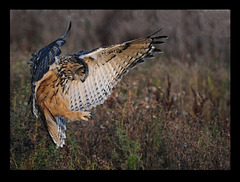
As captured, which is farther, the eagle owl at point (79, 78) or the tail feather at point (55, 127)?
the tail feather at point (55, 127)

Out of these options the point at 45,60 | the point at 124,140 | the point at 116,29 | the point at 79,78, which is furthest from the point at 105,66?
the point at 116,29

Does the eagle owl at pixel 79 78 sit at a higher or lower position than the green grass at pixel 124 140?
higher

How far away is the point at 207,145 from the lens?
3.13 metres

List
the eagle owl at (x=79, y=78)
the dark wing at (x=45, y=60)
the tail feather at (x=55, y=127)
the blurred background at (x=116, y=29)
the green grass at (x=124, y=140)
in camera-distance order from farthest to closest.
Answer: the blurred background at (x=116, y=29) → the green grass at (x=124, y=140) → the tail feather at (x=55, y=127) → the eagle owl at (x=79, y=78) → the dark wing at (x=45, y=60)

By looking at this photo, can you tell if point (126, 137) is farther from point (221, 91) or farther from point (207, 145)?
point (221, 91)

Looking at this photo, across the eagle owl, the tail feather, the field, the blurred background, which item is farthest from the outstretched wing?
the blurred background

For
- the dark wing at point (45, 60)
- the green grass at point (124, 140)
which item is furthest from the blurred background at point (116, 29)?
the dark wing at point (45, 60)

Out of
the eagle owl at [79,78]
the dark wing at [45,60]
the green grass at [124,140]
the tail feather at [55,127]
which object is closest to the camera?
the dark wing at [45,60]

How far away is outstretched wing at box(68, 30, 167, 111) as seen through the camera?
8.73 ft

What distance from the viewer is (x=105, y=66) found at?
2770 millimetres

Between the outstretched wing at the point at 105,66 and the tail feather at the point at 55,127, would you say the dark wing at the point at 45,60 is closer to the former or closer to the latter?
the outstretched wing at the point at 105,66

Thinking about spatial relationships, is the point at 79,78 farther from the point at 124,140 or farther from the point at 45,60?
the point at 124,140

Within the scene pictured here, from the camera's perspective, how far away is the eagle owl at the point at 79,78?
2.66 metres

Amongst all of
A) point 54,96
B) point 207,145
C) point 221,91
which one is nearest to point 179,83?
point 221,91
